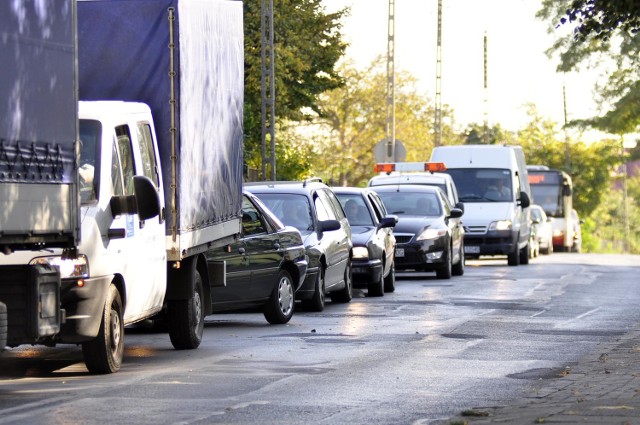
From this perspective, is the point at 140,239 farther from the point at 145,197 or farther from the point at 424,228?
the point at 424,228

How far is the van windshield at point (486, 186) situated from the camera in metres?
37.2

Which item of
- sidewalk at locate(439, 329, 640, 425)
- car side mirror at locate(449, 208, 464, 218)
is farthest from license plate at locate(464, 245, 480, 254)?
sidewalk at locate(439, 329, 640, 425)

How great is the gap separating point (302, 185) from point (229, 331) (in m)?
4.41

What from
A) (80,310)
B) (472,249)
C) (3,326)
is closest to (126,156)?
(80,310)

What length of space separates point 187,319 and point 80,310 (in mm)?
2976

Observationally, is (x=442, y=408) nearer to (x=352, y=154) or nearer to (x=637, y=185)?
(x=352, y=154)

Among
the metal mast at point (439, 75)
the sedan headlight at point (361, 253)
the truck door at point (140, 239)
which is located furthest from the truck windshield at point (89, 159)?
the metal mast at point (439, 75)

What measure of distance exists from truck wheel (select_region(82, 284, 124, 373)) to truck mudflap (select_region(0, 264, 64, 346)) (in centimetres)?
166

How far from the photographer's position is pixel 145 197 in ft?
40.8

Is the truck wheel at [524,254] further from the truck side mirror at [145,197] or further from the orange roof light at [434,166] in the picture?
→ the truck side mirror at [145,197]

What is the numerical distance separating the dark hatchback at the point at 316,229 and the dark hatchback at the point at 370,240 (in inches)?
57.7

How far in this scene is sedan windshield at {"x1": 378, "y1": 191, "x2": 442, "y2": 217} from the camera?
102ft

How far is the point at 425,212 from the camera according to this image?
30969 millimetres

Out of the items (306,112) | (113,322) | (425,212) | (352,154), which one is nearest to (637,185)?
(352,154)
